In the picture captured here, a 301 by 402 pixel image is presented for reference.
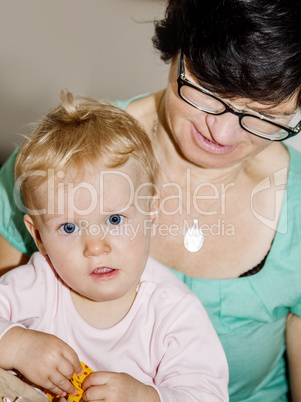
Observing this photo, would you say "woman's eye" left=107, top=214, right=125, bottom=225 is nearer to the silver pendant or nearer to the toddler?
the toddler

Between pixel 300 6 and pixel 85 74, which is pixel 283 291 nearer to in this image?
pixel 300 6

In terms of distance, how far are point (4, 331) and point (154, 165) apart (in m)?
0.56

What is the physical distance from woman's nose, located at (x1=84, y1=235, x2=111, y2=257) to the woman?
37cm

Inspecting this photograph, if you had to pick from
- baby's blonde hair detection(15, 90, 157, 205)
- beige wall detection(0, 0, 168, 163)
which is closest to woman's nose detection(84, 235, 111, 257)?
baby's blonde hair detection(15, 90, 157, 205)

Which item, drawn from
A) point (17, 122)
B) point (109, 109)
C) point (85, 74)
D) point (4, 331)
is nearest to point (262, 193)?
point (109, 109)

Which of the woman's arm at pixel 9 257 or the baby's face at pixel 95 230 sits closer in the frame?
the baby's face at pixel 95 230

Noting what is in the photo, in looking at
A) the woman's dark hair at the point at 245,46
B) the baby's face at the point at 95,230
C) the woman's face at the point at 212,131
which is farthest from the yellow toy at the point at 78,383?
the woman's dark hair at the point at 245,46

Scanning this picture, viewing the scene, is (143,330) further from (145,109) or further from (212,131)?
(145,109)

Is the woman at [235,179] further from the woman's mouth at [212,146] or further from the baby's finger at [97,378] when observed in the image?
the baby's finger at [97,378]

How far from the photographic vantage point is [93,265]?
1.22 m

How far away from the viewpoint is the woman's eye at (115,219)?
125cm

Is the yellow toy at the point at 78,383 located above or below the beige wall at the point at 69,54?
below

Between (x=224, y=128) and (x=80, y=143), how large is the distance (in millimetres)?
356

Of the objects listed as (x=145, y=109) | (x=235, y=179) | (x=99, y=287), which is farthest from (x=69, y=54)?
(x=99, y=287)
